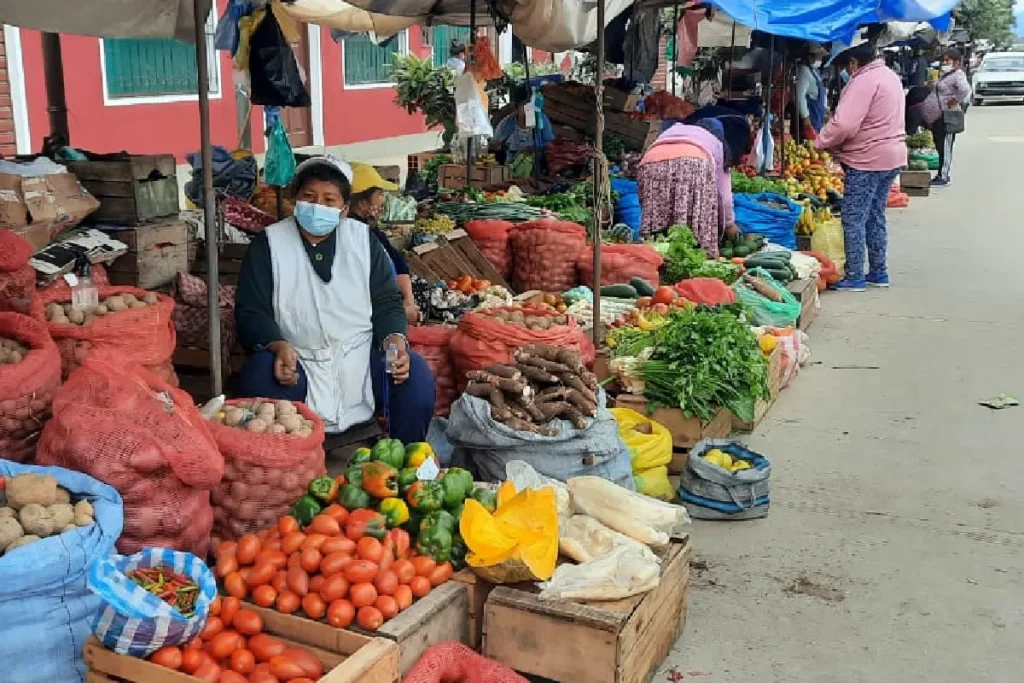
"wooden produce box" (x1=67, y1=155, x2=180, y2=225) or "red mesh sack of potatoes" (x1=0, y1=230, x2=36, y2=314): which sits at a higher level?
"wooden produce box" (x1=67, y1=155, x2=180, y2=225)

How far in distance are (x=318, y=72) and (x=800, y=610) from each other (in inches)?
516

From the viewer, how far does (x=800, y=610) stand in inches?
155

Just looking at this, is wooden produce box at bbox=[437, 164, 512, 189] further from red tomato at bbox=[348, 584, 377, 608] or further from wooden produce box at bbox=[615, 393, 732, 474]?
red tomato at bbox=[348, 584, 377, 608]

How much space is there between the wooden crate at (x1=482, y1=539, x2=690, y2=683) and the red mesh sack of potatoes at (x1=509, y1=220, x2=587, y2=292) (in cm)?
454

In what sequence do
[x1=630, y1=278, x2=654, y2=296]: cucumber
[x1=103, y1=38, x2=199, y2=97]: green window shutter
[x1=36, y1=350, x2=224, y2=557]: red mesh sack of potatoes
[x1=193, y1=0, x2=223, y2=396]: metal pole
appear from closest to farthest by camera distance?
1. [x1=36, y1=350, x2=224, y2=557]: red mesh sack of potatoes
2. [x1=193, y1=0, x2=223, y2=396]: metal pole
3. [x1=630, y1=278, x2=654, y2=296]: cucumber
4. [x1=103, y1=38, x2=199, y2=97]: green window shutter

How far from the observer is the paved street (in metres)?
3.66

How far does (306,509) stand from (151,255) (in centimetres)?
263

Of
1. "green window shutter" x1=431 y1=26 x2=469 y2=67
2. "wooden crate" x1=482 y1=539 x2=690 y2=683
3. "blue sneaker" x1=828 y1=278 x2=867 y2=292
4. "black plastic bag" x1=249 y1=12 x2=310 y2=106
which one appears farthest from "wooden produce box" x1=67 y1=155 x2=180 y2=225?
"green window shutter" x1=431 y1=26 x2=469 y2=67

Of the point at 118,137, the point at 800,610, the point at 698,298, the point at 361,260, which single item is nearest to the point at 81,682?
the point at 361,260

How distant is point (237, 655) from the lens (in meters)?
2.82

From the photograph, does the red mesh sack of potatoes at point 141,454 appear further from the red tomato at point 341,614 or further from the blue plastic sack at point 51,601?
the red tomato at point 341,614

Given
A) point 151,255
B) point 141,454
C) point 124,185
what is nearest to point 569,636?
point 141,454

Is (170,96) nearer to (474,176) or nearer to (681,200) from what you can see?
(474,176)

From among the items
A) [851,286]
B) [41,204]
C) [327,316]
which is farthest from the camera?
[851,286]
